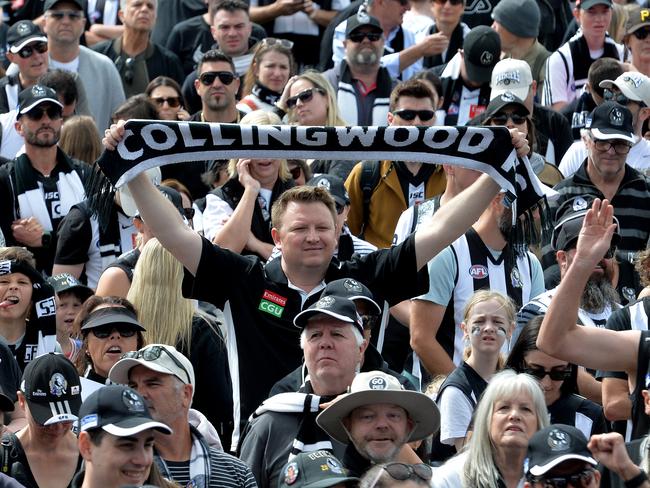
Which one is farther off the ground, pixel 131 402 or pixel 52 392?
pixel 131 402

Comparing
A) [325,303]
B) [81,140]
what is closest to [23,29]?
[81,140]

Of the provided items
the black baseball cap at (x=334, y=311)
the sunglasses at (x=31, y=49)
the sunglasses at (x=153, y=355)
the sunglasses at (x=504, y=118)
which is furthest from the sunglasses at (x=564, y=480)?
the sunglasses at (x=31, y=49)

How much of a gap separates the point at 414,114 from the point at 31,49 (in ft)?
11.3

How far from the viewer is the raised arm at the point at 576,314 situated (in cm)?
702

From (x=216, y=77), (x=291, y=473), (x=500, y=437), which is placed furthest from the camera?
(x=216, y=77)

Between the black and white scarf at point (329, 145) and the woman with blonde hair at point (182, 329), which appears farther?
the woman with blonde hair at point (182, 329)

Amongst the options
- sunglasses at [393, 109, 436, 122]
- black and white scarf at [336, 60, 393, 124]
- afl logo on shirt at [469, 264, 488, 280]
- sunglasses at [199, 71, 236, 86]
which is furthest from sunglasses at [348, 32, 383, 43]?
afl logo on shirt at [469, 264, 488, 280]

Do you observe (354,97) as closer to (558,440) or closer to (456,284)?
(456,284)

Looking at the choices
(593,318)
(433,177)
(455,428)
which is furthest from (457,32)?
(455,428)

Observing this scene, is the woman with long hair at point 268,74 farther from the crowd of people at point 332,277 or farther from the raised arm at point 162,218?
the raised arm at point 162,218

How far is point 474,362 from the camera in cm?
848

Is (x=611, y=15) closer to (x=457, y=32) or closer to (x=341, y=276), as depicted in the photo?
(x=457, y=32)

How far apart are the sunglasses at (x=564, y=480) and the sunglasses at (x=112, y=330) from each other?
107 inches

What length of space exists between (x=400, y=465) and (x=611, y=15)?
8.57m
